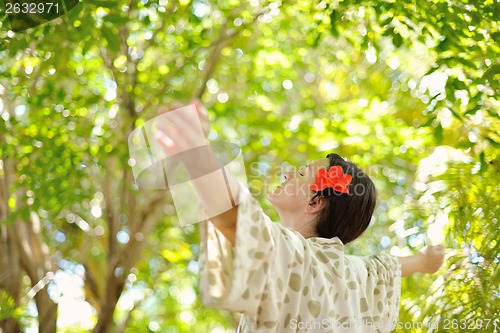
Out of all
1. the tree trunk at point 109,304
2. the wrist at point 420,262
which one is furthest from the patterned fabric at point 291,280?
the tree trunk at point 109,304

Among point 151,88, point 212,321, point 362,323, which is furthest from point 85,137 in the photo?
point 212,321

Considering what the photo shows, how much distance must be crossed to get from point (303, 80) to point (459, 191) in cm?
404

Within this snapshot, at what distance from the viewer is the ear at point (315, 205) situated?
6.07ft

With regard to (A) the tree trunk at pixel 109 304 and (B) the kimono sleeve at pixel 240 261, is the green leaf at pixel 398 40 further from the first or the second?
(A) the tree trunk at pixel 109 304

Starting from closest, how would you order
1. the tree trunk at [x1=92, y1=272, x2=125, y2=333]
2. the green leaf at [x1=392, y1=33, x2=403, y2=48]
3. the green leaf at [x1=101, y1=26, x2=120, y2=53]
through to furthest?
the green leaf at [x1=101, y1=26, x2=120, y2=53] < the green leaf at [x1=392, y1=33, x2=403, y2=48] < the tree trunk at [x1=92, y1=272, x2=125, y2=333]

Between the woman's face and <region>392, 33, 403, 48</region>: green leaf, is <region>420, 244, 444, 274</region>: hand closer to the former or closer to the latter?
the woman's face

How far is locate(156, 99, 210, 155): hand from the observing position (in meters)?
1.24

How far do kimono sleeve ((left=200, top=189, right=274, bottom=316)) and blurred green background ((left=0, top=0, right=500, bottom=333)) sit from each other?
119 centimetres

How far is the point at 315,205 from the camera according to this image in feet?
6.07

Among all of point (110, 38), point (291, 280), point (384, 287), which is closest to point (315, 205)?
point (384, 287)

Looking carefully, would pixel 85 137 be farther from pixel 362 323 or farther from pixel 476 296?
pixel 362 323

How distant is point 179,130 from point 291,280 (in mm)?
442

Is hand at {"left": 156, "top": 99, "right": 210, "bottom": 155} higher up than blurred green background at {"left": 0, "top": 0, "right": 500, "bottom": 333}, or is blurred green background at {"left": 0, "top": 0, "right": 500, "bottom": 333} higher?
hand at {"left": 156, "top": 99, "right": 210, "bottom": 155}

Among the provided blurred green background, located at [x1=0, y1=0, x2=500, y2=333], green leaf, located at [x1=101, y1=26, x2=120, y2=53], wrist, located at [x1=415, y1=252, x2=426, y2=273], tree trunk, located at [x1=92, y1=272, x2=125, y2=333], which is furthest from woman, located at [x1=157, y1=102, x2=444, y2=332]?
tree trunk, located at [x1=92, y1=272, x2=125, y2=333]
